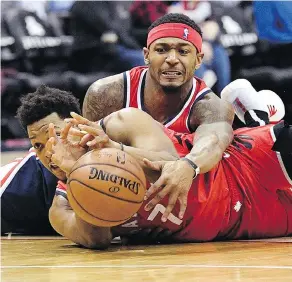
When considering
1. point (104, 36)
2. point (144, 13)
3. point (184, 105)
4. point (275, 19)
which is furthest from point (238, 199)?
point (144, 13)

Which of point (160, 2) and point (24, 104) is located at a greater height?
point (160, 2)

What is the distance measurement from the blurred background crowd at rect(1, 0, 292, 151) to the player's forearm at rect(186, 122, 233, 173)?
16.8ft

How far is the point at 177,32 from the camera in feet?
14.0

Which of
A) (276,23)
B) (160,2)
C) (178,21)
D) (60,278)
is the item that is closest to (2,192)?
(178,21)

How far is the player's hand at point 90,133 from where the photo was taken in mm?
3275

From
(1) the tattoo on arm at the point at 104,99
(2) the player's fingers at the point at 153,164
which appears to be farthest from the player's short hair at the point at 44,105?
(2) the player's fingers at the point at 153,164

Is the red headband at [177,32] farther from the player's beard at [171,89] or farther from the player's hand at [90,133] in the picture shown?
the player's hand at [90,133]

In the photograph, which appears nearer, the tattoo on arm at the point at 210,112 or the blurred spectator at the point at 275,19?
the tattoo on arm at the point at 210,112

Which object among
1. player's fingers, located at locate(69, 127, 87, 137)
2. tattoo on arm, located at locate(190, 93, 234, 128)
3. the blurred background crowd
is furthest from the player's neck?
the blurred background crowd

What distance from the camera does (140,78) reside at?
14.8ft

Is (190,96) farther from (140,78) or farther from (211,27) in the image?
(211,27)

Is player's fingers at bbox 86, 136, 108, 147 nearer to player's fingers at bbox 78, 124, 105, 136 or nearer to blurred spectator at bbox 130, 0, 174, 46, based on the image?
player's fingers at bbox 78, 124, 105, 136

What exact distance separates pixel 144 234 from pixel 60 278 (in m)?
1.09

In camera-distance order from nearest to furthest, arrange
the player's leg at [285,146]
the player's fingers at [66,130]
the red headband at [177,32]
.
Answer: the player's fingers at [66,130] < the player's leg at [285,146] < the red headband at [177,32]
